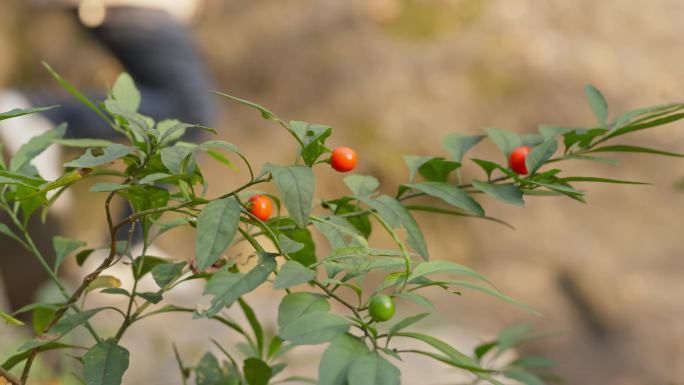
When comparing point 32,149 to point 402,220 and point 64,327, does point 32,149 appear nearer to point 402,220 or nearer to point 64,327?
point 64,327

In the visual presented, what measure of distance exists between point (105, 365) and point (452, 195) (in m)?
0.23

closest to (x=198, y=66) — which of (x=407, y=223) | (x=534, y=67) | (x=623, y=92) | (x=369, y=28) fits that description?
(x=369, y=28)

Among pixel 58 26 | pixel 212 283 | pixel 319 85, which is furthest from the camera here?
pixel 58 26

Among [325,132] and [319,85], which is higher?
[325,132]

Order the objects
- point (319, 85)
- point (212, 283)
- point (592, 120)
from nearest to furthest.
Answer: point (212, 283) → point (592, 120) → point (319, 85)

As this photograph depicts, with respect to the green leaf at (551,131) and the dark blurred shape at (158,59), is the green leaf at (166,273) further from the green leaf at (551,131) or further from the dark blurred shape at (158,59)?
the dark blurred shape at (158,59)

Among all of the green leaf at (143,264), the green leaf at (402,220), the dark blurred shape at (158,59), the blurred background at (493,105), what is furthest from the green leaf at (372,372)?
the blurred background at (493,105)

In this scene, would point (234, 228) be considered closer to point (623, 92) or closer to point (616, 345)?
point (616, 345)

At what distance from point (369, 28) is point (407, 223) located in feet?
12.8

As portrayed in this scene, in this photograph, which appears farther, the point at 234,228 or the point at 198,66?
the point at 198,66

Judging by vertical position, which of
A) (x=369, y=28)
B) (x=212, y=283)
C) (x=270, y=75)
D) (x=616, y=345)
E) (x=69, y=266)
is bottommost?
(x=616, y=345)

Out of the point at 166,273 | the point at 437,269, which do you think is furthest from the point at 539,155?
the point at 166,273

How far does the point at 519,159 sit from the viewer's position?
1.83 feet

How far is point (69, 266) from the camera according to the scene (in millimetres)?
2736
